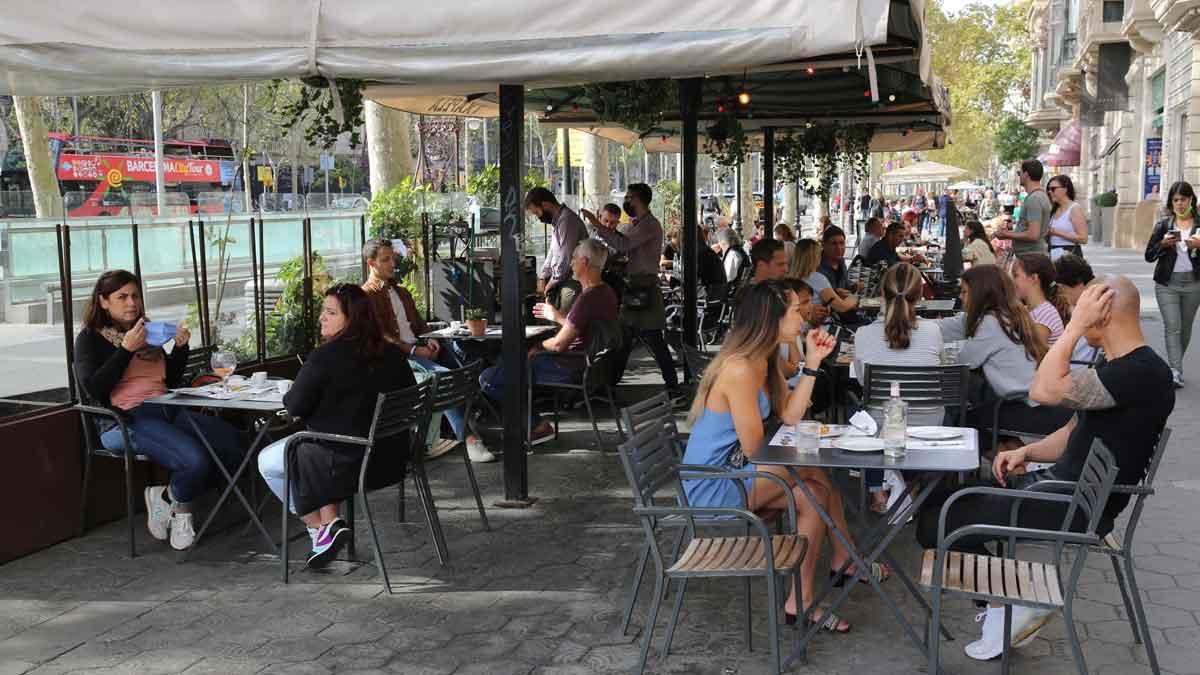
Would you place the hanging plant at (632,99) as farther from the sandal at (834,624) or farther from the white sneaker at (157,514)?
the sandal at (834,624)

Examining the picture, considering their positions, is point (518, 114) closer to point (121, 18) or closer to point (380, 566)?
point (121, 18)

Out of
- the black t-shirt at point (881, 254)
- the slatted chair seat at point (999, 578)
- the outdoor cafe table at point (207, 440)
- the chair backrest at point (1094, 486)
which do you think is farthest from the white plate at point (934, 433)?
the black t-shirt at point (881, 254)

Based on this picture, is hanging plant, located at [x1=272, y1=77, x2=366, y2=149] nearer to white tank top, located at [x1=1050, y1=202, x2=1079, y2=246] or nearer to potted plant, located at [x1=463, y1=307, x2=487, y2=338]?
potted plant, located at [x1=463, y1=307, x2=487, y2=338]

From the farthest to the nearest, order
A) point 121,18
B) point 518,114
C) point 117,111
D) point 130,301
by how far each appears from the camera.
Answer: point 117,111 → point 518,114 → point 130,301 → point 121,18

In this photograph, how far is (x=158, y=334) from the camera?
18.8 feet

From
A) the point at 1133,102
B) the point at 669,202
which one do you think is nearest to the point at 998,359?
the point at 669,202

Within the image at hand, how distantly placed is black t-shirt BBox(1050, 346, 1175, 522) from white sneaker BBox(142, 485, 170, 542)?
4.42 m

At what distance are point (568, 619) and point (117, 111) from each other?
166ft

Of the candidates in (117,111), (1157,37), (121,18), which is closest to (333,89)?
(121,18)

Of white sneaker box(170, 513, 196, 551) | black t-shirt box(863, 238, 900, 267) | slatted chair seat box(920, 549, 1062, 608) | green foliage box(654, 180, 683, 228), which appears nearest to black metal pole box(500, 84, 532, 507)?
white sneaker box(170, 513, 196, 551)

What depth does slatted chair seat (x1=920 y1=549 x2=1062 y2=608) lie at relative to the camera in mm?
3805

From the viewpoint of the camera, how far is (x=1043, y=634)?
474 cm

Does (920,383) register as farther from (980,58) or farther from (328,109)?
(980,58)

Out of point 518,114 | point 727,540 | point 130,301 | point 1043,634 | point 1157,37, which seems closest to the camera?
point 727,540
